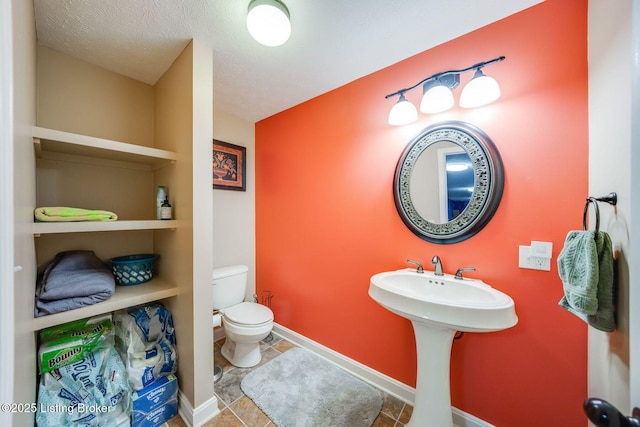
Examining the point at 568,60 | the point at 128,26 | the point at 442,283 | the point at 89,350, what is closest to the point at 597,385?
the point at 442,283

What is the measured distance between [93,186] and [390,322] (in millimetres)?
2187

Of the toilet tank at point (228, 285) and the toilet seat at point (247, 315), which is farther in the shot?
the toilet tank at point (228, 285)

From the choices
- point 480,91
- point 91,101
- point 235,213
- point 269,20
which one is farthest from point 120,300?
point 480,91

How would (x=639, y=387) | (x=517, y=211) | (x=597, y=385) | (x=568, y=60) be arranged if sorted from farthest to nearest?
1. (x=517, y=211)
2. (x=568, y=60)
3. (x=597, y=385)
4. (x=639, y=387)

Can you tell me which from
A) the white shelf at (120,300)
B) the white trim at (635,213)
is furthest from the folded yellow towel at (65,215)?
the white trim at (635,213)

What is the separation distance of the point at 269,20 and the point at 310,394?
2181 millimetres

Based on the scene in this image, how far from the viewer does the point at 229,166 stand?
219cm

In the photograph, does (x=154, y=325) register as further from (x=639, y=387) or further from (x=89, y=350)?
(x=639, y=387)

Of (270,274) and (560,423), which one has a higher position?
(270,274)

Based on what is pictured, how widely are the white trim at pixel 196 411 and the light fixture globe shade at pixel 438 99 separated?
220 centimetres

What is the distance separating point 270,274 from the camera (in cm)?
231

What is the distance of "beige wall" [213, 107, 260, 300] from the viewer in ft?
6.93

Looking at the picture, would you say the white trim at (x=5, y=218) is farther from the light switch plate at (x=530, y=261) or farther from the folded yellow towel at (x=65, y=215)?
the light switch plate at (x=530, y=261)

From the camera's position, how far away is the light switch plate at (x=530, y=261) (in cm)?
106
